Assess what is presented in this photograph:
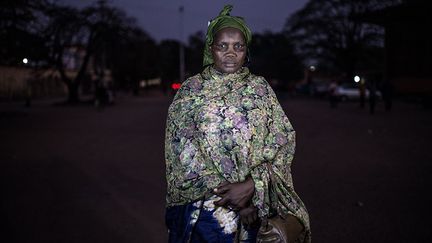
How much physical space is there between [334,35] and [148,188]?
164 ft

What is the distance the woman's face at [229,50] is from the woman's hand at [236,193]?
57 centimetres

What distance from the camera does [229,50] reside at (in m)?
2.33

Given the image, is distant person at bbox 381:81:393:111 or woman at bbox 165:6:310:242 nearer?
woman at bbox 165:6:310:242

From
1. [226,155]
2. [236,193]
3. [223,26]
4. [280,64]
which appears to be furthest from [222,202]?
[280,64]

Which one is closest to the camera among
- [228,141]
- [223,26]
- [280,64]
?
[228,141]

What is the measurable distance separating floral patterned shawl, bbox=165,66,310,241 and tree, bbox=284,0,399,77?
1903 inches

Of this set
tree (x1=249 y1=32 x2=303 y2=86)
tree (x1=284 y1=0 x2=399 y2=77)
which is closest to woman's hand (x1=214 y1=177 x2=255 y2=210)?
tree (x1=284 y1=0 x2=399 y2=77)

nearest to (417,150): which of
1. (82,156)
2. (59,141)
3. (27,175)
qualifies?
(82,156)

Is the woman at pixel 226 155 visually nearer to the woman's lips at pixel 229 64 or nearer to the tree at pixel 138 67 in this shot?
the woman's lips at pixel 229 64

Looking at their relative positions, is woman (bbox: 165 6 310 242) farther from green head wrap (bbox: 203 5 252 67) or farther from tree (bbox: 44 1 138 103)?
tree (bbox: 44 1 138 103)

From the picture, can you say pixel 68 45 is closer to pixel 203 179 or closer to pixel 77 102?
pixel 77 102

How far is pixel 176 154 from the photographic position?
220 cm

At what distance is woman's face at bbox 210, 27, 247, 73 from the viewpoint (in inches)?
91.6

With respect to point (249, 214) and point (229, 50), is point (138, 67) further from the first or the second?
point (249, 214)
